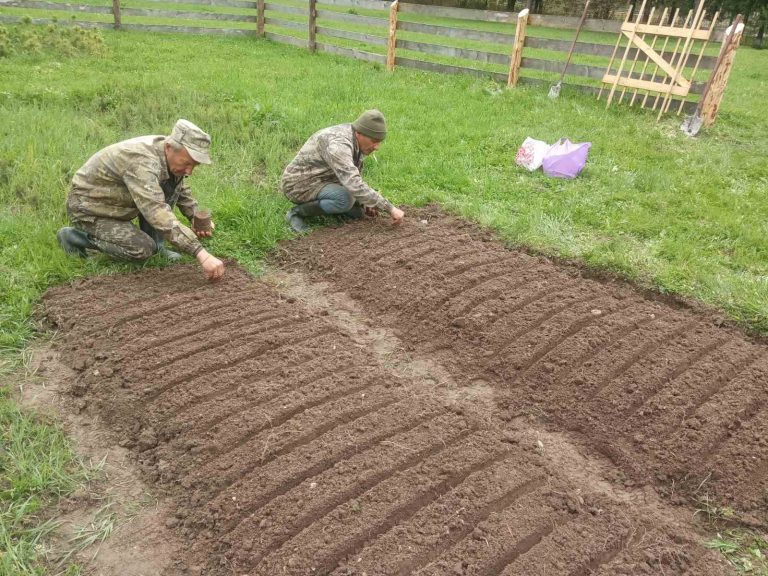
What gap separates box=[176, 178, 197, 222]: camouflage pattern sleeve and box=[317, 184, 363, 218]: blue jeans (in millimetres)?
1196

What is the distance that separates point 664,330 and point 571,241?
5.15 feet

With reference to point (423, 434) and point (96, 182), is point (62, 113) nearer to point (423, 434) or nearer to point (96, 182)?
point (96, 182)

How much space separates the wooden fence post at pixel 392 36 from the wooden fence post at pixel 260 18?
14.9ft

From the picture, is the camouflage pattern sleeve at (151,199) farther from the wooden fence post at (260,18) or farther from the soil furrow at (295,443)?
the wooden fence post at (260,18)

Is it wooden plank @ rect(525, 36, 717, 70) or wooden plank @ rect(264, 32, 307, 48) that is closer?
wooden plank @ rect(525, 36, 717, 70)

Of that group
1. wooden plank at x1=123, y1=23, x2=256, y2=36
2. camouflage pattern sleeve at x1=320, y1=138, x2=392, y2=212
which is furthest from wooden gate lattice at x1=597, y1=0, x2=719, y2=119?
wooden plank at x1=123, y1=23, x2=256, y2=36

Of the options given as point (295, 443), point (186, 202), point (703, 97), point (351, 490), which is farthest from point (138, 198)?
point (703, 97)

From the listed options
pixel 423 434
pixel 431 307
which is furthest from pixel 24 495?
pixel 431 307

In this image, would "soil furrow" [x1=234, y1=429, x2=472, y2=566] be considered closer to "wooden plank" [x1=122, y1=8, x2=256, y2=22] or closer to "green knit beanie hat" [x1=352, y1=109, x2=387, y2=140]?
"green knit beanie hat" [x1=352, y1=109, x2=387, y2=140]

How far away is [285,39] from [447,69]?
16.6ft

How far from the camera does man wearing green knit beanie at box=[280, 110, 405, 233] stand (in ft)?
16.8

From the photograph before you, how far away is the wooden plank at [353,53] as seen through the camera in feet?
41.1

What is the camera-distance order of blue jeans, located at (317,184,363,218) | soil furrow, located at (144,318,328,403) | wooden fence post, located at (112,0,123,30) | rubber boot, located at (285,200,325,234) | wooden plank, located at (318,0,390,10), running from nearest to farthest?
1. soil furrow, located at (144,318,328,403)
2. blue jeans, located at (317,184,363,218)
3. rubber boot, located at (285,200,325,234)
4. wooden plank, located at (318,0,390,10)
5. wooden fence post, located at (112,0,123,30)

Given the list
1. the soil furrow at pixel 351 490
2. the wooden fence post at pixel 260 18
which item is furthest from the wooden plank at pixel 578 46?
the soil furrow at pixel 351 490
